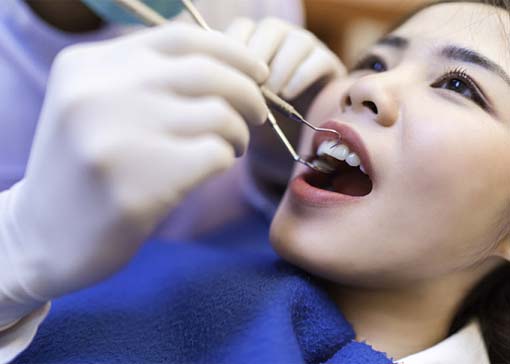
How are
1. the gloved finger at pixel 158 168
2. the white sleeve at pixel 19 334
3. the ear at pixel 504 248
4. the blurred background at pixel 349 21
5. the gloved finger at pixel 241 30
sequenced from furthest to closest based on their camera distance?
the blurred background at pixel 349 21 < the gloved finger at pixel 241 30 < the ear at pixel 504 248 < the white sleeve at pixel 19 334 < the gloved finger at pixel 158 168

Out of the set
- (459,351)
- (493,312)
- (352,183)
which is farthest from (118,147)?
(493,312)

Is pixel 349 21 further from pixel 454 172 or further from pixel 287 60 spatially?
pixel 454 172

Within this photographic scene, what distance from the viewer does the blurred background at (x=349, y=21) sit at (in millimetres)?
1464

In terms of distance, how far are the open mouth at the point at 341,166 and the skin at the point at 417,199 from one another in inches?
0.8

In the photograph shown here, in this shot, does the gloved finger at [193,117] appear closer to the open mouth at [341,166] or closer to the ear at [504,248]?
the open mouth at [341,166]

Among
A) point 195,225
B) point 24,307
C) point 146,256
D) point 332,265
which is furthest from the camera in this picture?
point 195,225

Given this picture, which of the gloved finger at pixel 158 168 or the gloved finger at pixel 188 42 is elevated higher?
the gloved finger at pixel 188 42

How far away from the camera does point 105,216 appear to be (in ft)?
1.35

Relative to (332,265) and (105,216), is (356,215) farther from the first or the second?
(105,216)

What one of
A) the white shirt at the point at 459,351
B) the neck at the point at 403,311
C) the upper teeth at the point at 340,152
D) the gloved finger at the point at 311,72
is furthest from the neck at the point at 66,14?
the white shirt at the point at 459,351

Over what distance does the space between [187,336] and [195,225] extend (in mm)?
396

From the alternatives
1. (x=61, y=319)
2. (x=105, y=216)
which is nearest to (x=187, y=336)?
(x=61, y=319)

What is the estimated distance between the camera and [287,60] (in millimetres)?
768

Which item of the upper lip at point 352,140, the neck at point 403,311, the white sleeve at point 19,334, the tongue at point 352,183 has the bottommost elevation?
the neck at point 403,311
